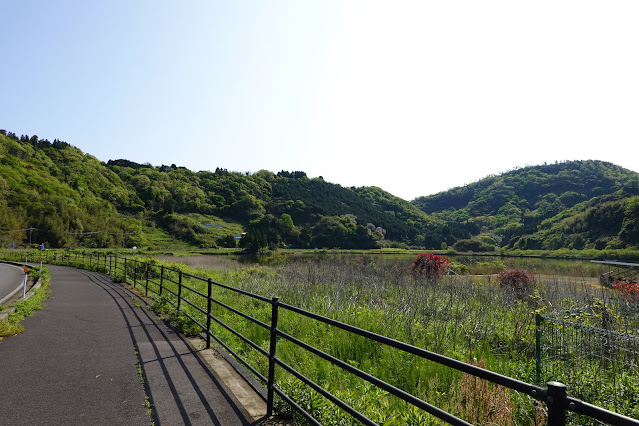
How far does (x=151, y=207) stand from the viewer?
115438mm

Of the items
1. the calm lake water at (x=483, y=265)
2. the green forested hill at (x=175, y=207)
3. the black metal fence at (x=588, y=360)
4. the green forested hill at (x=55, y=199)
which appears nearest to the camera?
the black metal fence at (x=588, y=360)

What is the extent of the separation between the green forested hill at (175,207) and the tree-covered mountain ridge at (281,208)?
331mm

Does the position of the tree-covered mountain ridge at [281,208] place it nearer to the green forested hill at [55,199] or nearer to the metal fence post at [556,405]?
the green forested hill at [55,199]

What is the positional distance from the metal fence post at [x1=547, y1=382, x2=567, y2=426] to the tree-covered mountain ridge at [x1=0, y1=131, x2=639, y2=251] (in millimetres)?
61026

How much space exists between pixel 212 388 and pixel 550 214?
137067 millimetres

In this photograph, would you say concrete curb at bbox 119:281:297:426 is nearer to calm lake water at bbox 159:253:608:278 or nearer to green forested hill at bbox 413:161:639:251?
calm lake water at bbox 159:253:608:278

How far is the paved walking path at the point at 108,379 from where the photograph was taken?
12.3 ft

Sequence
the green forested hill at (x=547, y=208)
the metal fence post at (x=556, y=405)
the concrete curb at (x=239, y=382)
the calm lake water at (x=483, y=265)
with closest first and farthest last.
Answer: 1. the metal fence post at (x=556, y=405)
2. the concrete curb at (x=239, y=382)
3. the calm lake water at (x=483, y=265)
4. the green forested hill at (x=547, y=208)

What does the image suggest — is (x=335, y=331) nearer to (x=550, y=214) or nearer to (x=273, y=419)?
(x=273, y=419)

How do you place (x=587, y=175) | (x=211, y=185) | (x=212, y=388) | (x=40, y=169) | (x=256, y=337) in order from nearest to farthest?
(x=212, y=388) → (x=256, y=337) → (x=40, y=169) → (x=587, y=175) → (x=211, y=185)

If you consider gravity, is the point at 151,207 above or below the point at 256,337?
above

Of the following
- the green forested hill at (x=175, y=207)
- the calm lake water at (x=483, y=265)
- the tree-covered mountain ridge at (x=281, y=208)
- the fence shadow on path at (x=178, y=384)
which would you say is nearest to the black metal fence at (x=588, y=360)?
the fence shadow on path at (x=178, y=384)

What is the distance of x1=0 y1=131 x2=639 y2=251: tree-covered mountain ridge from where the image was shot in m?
66.0

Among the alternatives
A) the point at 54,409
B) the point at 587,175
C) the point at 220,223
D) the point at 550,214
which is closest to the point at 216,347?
the point at 54,409
